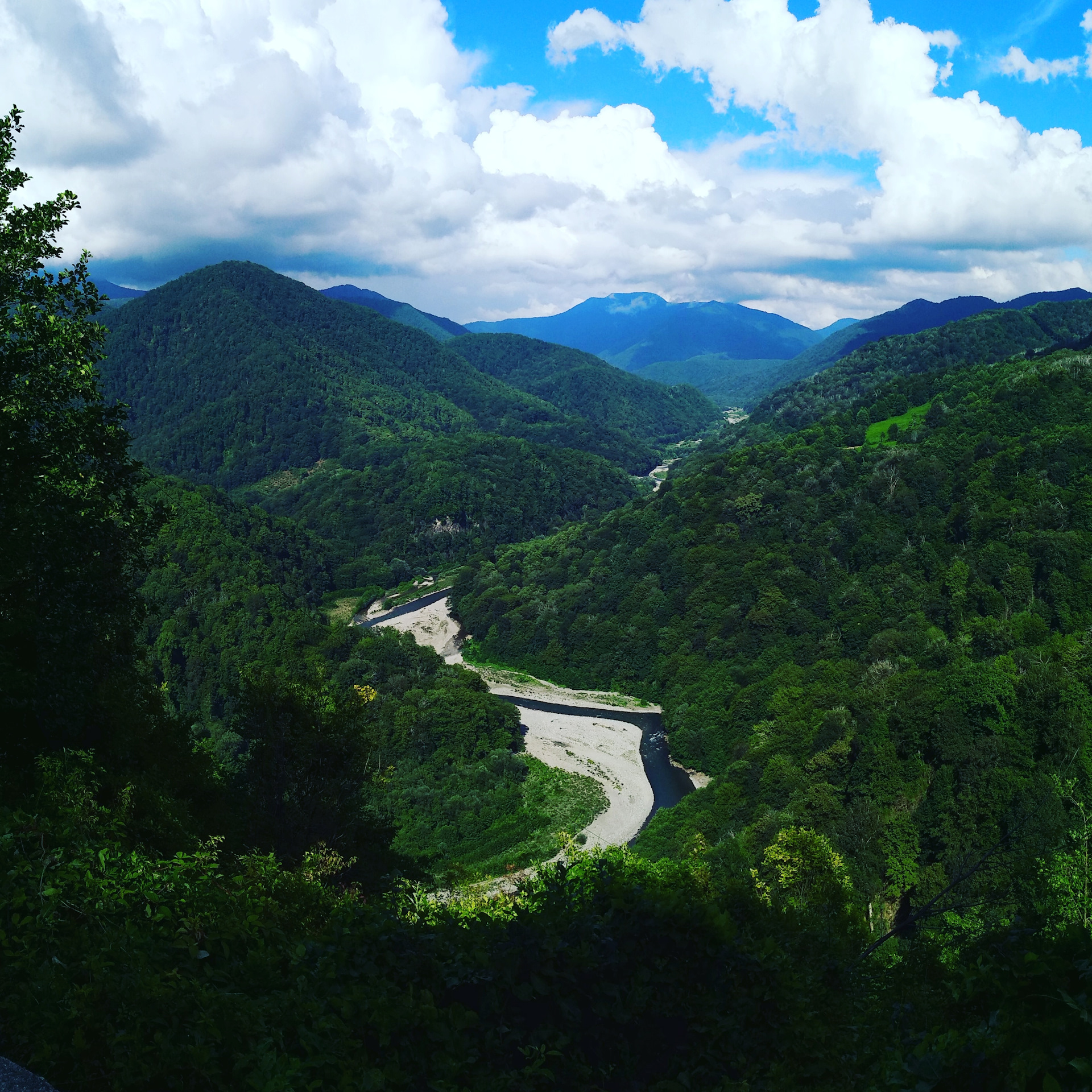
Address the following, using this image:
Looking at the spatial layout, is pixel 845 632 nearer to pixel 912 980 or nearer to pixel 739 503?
pixel 739 503

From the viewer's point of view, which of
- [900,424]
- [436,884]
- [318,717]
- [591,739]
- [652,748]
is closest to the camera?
[318,717]

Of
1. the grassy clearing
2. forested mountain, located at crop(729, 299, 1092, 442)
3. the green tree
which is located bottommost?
the green tree

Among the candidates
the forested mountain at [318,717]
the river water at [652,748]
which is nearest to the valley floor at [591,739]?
the river water at [652,748]

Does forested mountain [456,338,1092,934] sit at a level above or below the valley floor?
above

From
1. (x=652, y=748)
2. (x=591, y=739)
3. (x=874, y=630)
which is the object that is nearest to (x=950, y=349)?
(x=874, y=630)

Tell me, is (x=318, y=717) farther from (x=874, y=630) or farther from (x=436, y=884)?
(x=874, y=630)

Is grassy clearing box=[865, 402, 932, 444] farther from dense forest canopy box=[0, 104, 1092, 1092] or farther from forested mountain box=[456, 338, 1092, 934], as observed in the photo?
dense forest canopy box=[0, 104, 1092, 1092]

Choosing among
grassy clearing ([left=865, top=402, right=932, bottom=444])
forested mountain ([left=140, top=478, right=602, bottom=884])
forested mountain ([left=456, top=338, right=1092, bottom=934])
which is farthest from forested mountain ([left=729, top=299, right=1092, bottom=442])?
forested mountain ([left=140, top=478, right=602, bottom=884])

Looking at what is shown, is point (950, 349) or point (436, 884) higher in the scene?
point (950, 349)
